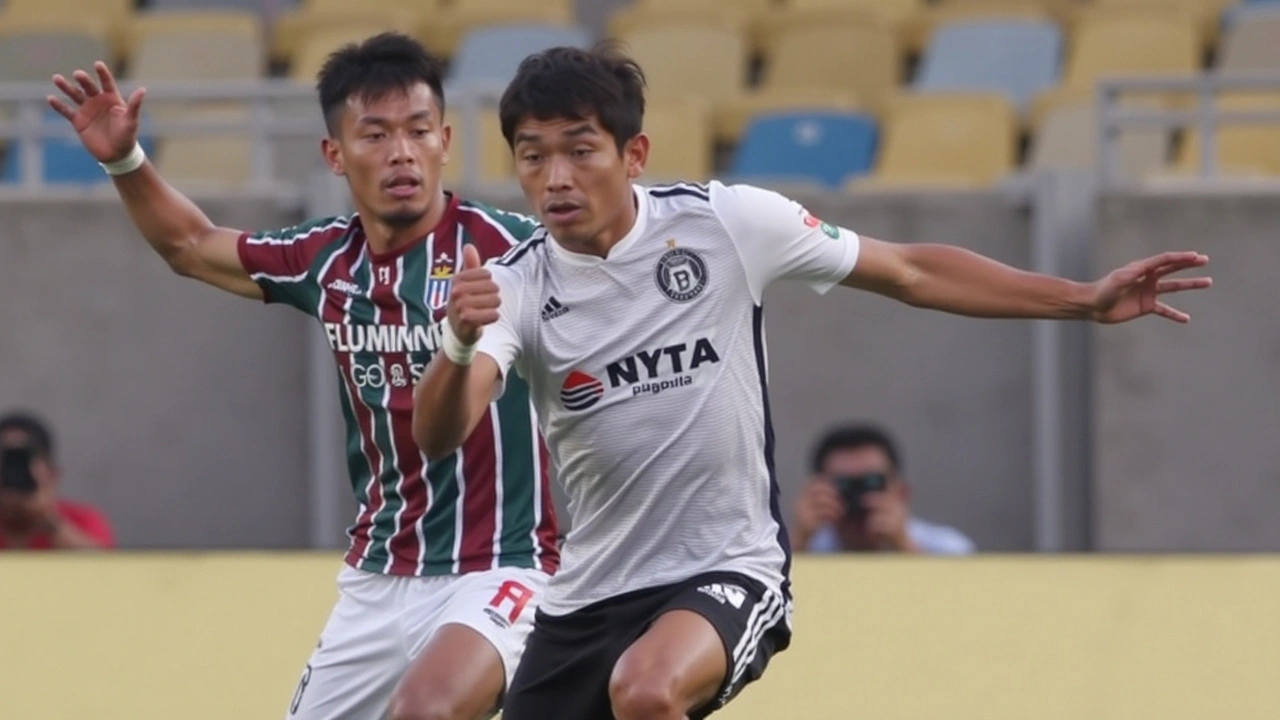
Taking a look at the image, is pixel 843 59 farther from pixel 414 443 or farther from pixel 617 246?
pixel 617 246

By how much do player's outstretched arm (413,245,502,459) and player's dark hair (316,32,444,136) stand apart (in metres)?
1.10

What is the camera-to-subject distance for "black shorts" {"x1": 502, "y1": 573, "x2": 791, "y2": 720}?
5.02m

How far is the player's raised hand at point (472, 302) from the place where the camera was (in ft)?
14.9

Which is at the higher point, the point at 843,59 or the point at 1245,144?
the point at 843,59

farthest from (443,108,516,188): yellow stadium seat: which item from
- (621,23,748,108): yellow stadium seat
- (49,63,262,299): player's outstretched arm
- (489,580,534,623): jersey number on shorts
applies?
(489,580,534,623): jersey number on shorts

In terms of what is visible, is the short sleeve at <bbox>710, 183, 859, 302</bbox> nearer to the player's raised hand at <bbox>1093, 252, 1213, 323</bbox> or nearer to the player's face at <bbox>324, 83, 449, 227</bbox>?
the player's raised hand at <bbox>1093, 252, 1213, 323</bbox>

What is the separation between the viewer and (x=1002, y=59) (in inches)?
508

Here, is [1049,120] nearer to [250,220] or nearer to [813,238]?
[250,220]

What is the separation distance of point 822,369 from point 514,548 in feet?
17.7

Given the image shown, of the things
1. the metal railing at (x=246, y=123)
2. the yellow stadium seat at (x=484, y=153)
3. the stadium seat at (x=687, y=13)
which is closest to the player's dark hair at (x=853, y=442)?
the metal railing at (x=246, y=123)

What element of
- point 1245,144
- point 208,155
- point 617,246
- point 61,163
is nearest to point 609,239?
point 617,246

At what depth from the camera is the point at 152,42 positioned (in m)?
13.8

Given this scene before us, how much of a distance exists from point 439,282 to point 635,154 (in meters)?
0.78

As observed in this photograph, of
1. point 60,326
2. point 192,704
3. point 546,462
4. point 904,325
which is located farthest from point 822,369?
point 546,462
